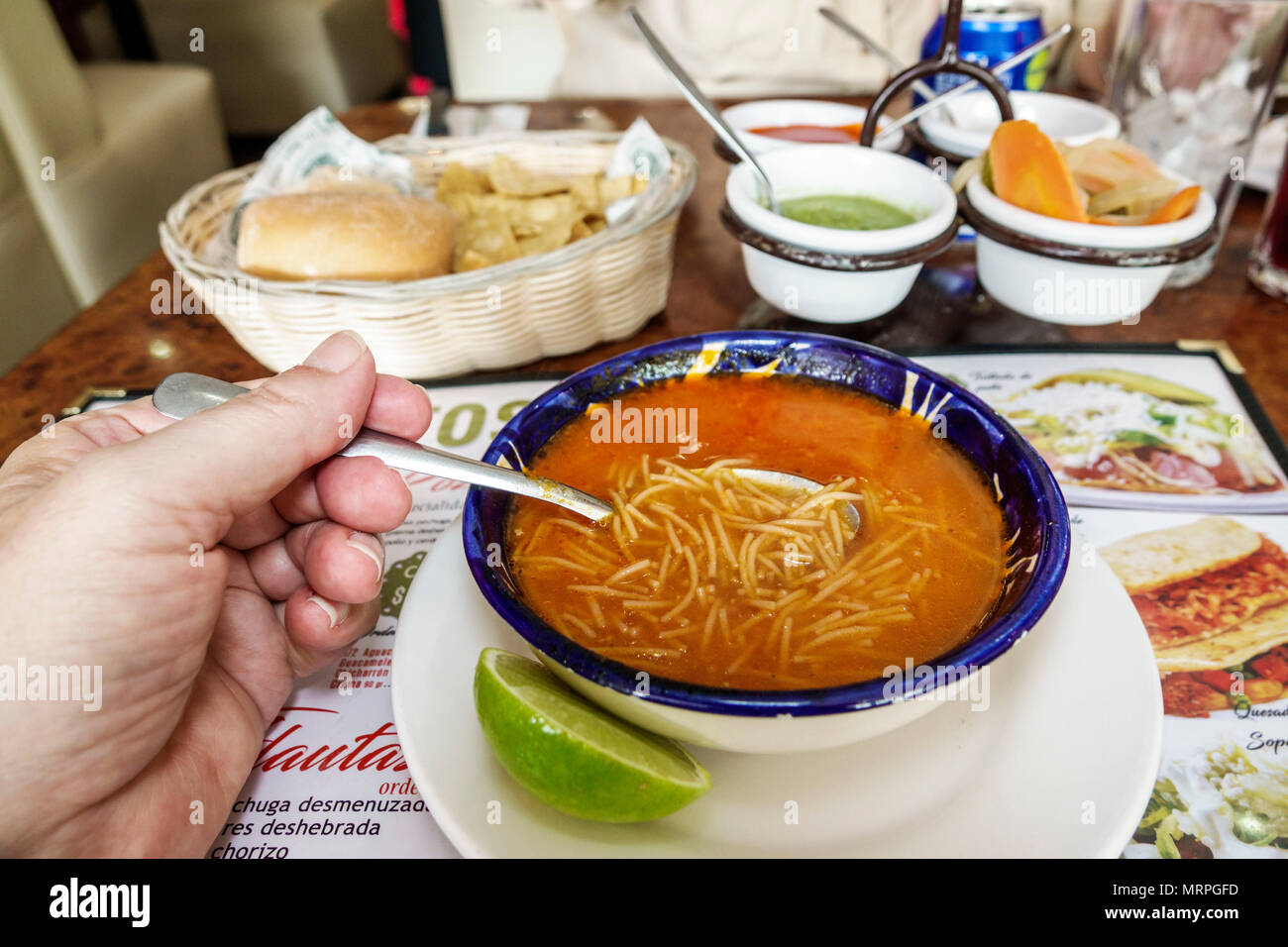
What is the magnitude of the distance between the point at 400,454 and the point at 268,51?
6.12 metres

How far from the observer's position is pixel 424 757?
0.82 metres

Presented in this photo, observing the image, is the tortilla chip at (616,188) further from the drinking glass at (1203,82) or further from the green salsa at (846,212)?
the drinking glass at (1203,82)

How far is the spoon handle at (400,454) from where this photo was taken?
947 millimetres

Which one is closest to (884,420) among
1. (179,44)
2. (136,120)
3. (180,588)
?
(180,588)

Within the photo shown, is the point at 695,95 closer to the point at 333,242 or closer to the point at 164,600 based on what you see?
the point at 333,242

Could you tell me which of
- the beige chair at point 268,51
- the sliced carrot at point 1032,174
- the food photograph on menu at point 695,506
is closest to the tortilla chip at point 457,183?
the food photograph on menu at point 695,506

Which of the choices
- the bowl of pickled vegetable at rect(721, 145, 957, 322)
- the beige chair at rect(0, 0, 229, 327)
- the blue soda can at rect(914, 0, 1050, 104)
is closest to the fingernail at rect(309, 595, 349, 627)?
the bowl of pickled vegetable at rect(721, 145, 957, 322)

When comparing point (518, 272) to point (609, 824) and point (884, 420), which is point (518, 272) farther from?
point (609, 824)

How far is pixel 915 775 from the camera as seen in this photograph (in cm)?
85

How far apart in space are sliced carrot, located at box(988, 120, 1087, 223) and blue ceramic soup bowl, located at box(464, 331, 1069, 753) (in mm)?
583

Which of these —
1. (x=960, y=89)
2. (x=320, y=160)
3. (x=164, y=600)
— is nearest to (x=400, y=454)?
(x=164, y=600)

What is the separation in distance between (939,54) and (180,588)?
5.41 feet
